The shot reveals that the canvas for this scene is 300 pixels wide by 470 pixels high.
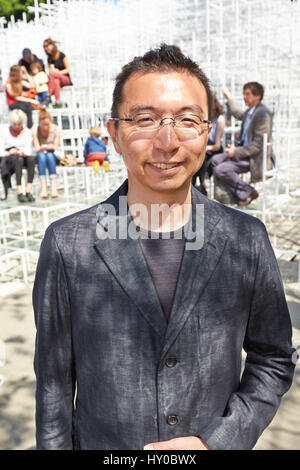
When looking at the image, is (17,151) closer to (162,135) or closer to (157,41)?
(162,135)

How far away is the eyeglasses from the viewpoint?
1.14 metres

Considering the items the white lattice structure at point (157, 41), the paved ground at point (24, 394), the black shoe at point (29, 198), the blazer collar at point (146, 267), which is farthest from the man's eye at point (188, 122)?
the white lattice structure at point (157, 41)

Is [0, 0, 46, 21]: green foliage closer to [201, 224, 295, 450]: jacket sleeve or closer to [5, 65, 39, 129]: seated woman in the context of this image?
[5, 65, 39, 129]: seated woman

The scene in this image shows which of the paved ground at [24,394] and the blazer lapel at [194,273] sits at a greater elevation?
the blazer lapel at [194,273]

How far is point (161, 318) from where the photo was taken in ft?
3.94

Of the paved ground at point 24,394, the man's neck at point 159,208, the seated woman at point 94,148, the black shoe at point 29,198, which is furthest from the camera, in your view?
the seated woman at point 94,148

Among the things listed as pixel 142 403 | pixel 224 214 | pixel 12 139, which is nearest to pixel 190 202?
pixel 224 214

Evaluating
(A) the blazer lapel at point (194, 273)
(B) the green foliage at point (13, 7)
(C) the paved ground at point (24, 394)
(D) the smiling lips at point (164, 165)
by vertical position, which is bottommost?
(C) the paved ground at point (24, 394)

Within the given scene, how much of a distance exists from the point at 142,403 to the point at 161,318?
259mm

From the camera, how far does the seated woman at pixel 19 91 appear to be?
8.00 meters

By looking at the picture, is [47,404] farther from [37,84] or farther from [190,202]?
[37,84]

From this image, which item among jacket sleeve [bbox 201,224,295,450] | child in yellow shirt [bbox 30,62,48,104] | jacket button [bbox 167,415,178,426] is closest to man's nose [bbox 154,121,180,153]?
jacket sleeve [bbox 201,224,295,450]

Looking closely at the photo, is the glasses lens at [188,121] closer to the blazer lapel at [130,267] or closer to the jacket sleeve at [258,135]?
the blazer lapel at [130,267]
